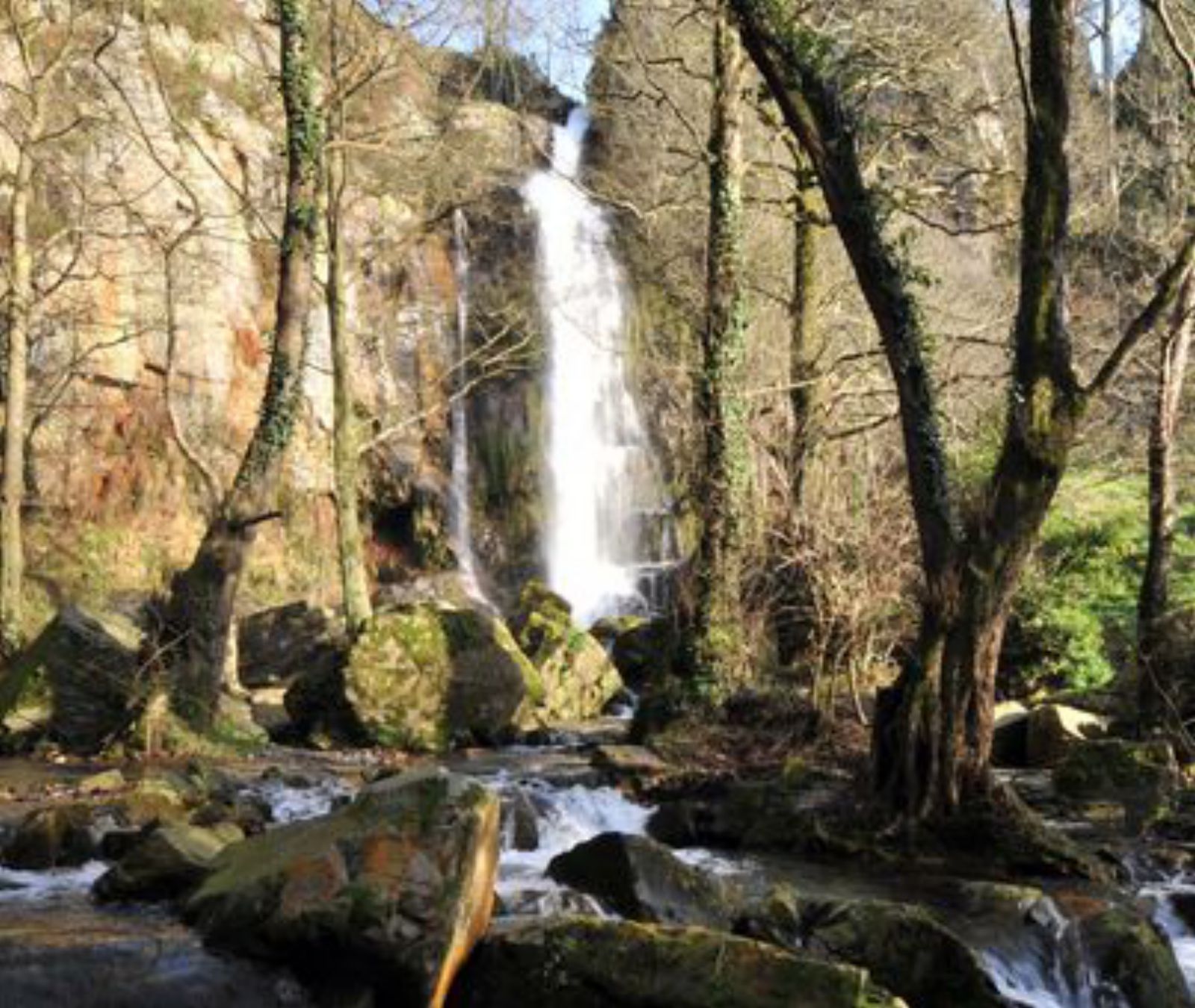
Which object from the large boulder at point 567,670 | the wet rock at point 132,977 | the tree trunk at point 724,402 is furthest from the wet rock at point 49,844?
the large boulder at point 567,670

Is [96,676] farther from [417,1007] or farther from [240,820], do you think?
[417,1007]

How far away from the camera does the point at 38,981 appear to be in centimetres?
504

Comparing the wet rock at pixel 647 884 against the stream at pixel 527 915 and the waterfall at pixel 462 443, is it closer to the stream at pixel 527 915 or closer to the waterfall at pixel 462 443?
the stream at pixel 527 915

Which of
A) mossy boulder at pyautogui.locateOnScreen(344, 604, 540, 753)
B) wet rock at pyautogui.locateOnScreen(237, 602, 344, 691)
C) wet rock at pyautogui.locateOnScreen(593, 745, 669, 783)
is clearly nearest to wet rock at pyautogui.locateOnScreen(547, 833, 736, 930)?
wet rock at pyautogui.locateOnScreen(593, 745, 669, 783)

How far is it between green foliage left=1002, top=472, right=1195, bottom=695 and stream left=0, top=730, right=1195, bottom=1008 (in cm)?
736

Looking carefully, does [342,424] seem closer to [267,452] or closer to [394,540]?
[267,452]

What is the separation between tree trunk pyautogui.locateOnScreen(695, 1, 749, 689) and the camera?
509 inches

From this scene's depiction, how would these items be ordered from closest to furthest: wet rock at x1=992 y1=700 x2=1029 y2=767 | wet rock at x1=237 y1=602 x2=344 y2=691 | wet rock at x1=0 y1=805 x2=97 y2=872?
1. wet rock at x1=0 y1=805 x2=97 y2=872
2. wet rock at x1=992 y1=700 x2=1029 y2=767
3. wet rock at x1=237 y1=602 x2=344 y2=691

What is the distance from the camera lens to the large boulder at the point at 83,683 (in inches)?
482

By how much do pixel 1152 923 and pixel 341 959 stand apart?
4263 mm

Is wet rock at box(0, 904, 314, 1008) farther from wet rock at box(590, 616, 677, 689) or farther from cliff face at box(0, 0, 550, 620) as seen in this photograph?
cliff face at box(0, 0, 550, 620)

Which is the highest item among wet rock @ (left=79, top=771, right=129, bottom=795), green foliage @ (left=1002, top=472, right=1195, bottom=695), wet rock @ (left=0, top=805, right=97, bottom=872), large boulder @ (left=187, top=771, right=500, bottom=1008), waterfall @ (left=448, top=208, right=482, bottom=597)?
waterfall @ (left=448, top=208, right=482, bottom=597)

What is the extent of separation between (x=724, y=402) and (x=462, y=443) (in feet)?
49.9

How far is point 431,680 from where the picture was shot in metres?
13.9
